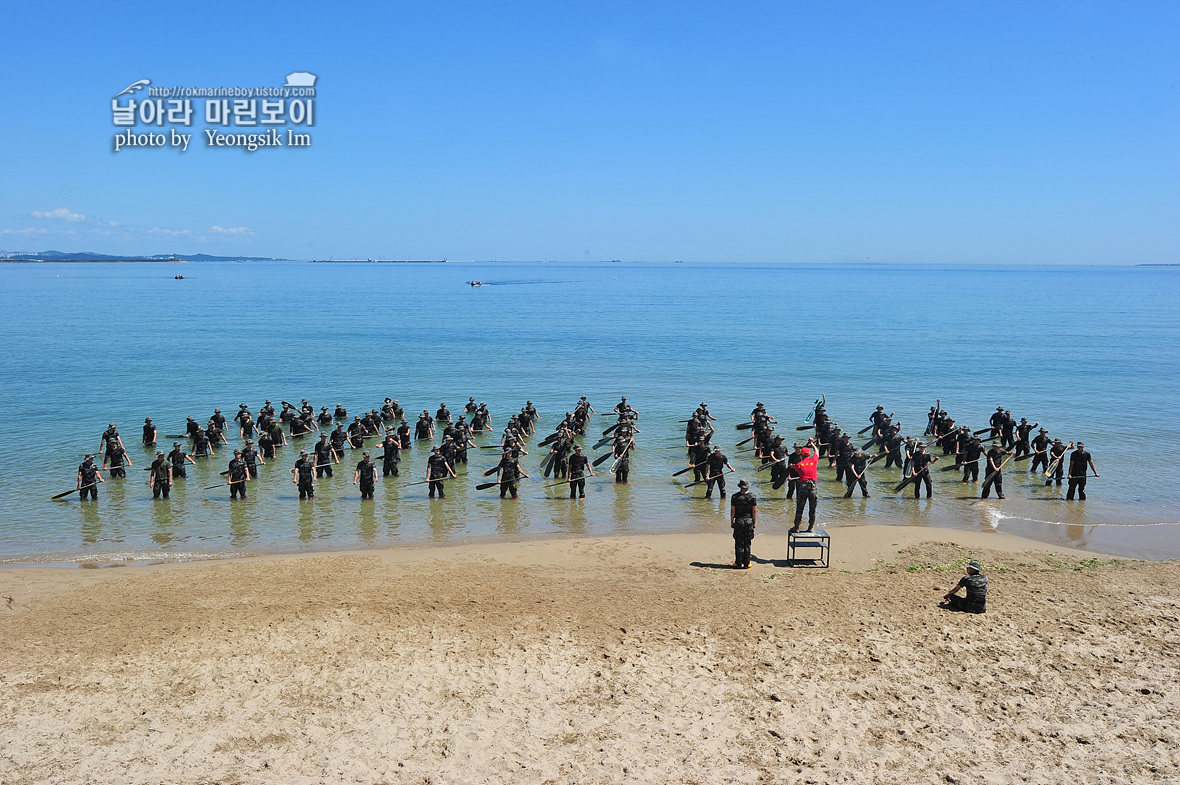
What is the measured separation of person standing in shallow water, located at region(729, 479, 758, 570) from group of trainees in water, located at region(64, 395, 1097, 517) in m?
0.05

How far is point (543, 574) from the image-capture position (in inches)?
543

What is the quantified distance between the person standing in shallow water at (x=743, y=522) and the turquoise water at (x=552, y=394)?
3.63 m

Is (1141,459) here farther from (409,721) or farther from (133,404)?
(133,404)

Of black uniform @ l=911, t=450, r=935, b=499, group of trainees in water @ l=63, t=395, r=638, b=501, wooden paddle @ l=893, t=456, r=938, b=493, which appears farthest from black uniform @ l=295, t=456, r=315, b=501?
black uniform @ l=911, t=450, r=935, b=499

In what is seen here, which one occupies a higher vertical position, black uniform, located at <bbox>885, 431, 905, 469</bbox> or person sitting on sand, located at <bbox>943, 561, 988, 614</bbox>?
black uniform, located at <bbox>885, 431, 905, 469</bbox>

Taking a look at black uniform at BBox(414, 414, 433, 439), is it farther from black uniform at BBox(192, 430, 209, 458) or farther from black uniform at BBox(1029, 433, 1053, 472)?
black uniform at BBox(1029, 433, 1053, 472)

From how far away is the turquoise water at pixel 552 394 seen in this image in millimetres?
17844

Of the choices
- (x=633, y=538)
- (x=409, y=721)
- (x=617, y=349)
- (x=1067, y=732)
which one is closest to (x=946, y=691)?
(x=1067, y=732)

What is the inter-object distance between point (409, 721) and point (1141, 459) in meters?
25.5

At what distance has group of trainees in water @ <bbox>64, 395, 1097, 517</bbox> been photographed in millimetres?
19531

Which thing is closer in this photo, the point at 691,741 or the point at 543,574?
the point at 691,741

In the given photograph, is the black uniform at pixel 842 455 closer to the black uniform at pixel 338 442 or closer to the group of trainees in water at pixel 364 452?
the group of trainees in water at pixel 364 452

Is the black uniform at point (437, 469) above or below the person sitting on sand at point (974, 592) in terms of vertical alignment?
above

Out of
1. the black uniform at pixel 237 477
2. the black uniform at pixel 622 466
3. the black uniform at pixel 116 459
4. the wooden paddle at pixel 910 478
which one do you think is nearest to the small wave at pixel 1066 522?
the wooden paddle at pixel 910 478
